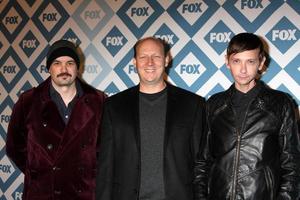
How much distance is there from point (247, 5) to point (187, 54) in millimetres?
461

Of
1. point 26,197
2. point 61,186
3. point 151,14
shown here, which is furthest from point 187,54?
point 26,197

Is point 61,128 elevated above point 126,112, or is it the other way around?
point 61,128

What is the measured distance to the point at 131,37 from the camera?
8.34 feet

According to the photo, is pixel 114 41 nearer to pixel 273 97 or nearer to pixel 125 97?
pixel 125 97

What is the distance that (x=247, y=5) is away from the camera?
227 cm

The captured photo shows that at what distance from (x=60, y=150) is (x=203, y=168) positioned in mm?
748

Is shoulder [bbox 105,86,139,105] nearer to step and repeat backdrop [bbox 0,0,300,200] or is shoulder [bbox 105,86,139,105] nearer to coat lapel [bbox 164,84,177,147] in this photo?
coat lapel [bbox 164,84,177,147]

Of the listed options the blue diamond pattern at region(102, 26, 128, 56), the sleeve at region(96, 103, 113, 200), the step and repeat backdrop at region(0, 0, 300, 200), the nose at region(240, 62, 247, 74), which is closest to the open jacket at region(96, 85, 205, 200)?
the sleeve at region(96, 103, 113, 200)

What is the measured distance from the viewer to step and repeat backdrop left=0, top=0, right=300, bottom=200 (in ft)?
7.23

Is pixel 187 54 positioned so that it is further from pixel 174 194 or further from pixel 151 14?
pixel 174 194

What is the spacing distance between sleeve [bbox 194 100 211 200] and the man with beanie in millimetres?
581

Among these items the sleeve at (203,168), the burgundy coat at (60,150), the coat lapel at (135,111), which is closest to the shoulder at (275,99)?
the sleeve at (203,168)

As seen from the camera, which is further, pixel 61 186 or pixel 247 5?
pixel 247 5

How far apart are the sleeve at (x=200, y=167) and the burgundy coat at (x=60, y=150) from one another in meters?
0.56
